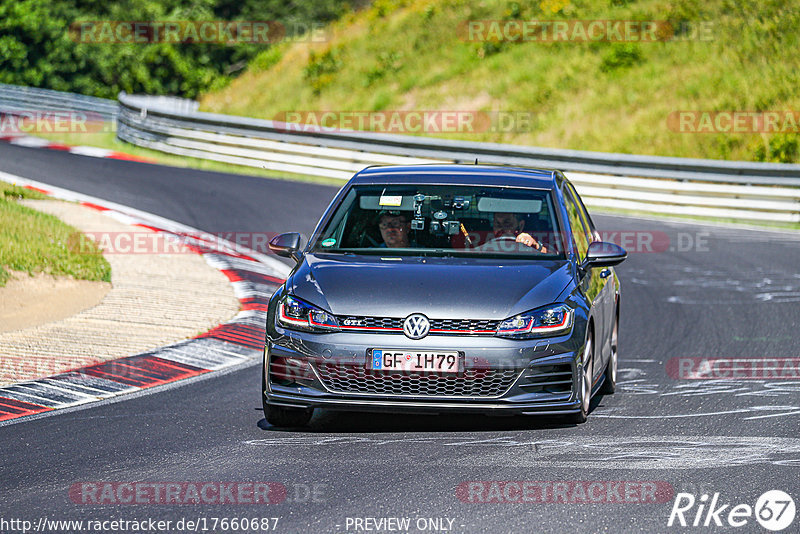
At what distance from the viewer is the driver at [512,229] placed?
8.23 metres

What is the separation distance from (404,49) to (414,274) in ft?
110

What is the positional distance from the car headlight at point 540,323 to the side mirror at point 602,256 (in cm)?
85

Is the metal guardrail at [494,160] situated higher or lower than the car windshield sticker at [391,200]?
lower

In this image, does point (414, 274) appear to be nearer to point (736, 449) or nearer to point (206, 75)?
point (736, 449)

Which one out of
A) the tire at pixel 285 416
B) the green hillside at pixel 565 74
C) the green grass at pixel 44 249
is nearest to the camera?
the tire at pixel 285 416

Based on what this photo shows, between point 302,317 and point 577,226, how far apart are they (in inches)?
97.1

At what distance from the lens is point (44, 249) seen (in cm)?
1392

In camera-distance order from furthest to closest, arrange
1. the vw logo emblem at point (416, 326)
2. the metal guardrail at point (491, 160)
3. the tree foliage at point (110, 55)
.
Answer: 1. the tree foliage at point (110, 55)
2. the metal guardrail at point (491, 160)
3. the vw logo emblem at point (416, 326)

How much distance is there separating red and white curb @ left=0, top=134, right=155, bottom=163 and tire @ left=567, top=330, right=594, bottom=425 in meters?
20.4

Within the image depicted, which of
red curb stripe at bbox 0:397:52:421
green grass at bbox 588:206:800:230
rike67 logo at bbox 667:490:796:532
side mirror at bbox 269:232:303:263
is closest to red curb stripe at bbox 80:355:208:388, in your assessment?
red curb stripe at bbox 0:397:52:421

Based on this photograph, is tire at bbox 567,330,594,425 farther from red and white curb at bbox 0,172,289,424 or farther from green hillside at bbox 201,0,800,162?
green hillside at bbox 201,0,800,162

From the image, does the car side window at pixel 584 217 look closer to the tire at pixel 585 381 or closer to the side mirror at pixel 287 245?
the tire at pixel 585 381

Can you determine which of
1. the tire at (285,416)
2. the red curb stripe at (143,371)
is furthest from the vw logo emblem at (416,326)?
the red curb stripe at (143,371)

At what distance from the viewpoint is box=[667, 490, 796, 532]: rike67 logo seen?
564cm
